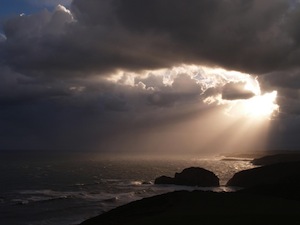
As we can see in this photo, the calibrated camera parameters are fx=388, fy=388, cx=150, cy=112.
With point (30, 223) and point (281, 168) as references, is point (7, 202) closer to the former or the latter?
point (30, 223)

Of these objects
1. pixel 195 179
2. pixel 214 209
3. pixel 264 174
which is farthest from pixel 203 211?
pixel 195 179

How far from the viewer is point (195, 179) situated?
105m

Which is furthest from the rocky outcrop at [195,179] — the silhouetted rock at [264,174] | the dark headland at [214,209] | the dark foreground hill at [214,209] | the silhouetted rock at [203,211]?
the silhouetted rock at [203,211]

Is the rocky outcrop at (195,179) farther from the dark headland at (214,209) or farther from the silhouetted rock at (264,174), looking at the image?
the dark headland at (214,209)

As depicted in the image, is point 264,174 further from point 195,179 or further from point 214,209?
point 214,209

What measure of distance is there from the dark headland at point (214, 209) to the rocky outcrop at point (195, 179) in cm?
3156

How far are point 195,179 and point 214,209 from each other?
59109mm

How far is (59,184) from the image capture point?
346 feet

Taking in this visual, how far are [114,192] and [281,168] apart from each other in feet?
138

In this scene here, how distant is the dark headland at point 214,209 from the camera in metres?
37.2

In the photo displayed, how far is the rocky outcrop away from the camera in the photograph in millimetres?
104250

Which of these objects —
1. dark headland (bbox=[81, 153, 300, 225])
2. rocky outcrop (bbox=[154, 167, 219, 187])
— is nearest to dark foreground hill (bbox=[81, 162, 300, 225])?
dark headland (bbox=[81, 153, 300, 225])

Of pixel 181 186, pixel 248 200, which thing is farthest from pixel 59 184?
pixel 248 200

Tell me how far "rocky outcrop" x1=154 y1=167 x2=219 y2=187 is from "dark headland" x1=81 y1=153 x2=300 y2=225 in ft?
104
